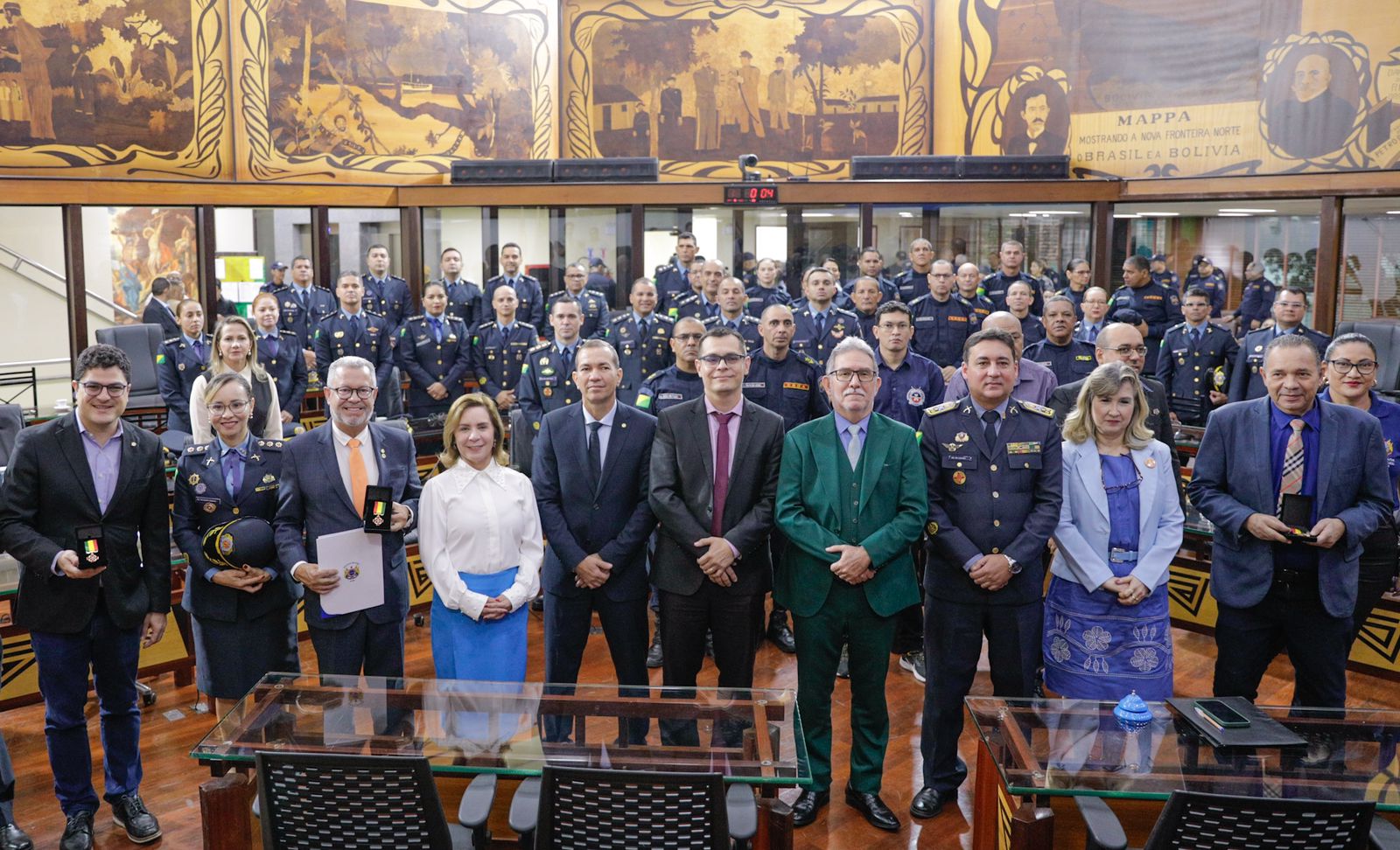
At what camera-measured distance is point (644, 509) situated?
4398mm

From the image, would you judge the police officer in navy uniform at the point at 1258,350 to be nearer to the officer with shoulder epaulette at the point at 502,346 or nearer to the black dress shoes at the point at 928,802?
the black dress shoes at the point at 928,802

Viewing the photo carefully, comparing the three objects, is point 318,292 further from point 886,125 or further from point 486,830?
point 486,830

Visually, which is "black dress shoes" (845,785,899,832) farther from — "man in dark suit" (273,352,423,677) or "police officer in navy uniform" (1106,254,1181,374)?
"police officer in navy uniform" (1106,254,1181,374)

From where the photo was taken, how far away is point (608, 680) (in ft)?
18.1

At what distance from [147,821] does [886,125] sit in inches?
434

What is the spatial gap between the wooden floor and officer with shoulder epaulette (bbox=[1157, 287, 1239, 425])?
2827 millimetres

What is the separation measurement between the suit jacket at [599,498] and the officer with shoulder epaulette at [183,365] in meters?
Result: 4.59

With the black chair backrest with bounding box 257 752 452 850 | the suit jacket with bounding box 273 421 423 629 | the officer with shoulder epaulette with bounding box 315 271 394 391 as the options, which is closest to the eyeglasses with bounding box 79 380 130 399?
the suit jacket with bounding box 273 421 423 629

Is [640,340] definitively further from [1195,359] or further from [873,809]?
[873,809]

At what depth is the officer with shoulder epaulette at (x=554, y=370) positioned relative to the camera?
24.0 feet

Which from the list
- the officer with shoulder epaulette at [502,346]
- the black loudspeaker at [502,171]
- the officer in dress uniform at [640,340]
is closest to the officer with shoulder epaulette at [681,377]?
the officer in dress uniform at [640,340]

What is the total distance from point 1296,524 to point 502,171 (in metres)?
9.26

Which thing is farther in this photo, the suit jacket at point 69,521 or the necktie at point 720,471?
the necktie at point 720,471

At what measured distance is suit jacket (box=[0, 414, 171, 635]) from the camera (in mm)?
3861
